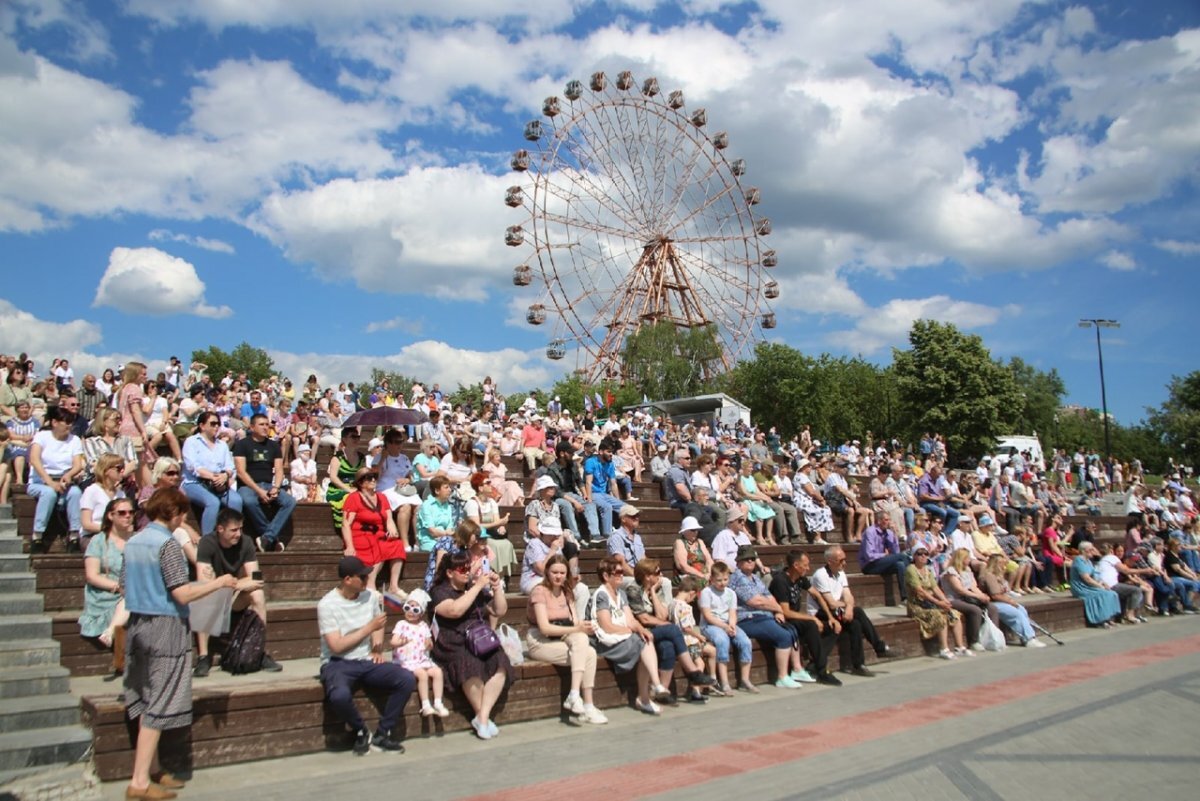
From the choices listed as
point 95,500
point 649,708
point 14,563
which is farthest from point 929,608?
point 14,563

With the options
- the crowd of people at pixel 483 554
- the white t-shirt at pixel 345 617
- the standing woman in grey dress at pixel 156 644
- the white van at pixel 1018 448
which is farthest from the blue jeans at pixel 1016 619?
the white van at pixel 1018 448

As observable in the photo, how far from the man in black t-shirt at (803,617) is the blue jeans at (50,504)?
22.5 feet

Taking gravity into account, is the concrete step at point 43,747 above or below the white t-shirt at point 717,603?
below

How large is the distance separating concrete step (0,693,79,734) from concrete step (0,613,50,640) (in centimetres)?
73

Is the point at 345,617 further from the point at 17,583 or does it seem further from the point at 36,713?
the point at 17,583

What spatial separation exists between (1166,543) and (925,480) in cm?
522

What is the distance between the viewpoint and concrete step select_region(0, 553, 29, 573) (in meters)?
7.09

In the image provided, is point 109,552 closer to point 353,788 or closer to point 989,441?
point 353,788

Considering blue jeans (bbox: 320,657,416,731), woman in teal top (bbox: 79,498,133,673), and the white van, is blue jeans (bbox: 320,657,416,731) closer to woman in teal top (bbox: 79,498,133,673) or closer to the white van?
woman in teal top (bbox: 79,498,133,673)

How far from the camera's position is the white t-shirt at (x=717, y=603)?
29.5 ft

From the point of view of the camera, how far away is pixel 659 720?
7520mm

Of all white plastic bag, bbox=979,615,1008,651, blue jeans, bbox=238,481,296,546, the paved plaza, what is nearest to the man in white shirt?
the paved plaza

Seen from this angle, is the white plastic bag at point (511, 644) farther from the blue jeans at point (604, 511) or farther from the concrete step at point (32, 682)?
the blue jeans at point (604, 511)

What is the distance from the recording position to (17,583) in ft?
22.5
